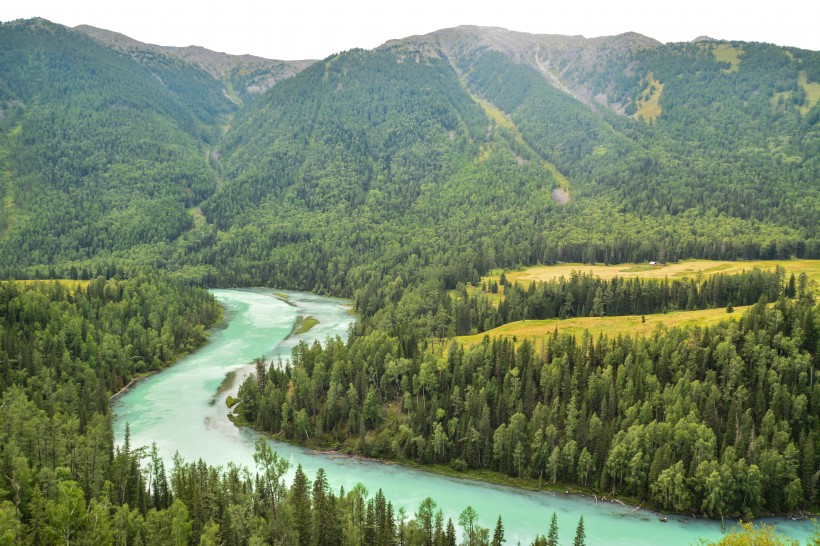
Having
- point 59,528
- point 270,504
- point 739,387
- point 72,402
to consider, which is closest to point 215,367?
point 72,402

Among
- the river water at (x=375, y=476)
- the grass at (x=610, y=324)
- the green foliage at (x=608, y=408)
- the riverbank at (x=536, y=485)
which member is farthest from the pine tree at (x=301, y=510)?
the grass at (x=610, y=324)

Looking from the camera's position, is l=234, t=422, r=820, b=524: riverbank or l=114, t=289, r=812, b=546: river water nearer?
l=114, t=289, r=812, b=546: river water

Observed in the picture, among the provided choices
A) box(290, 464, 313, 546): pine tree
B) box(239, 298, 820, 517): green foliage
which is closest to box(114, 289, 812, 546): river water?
box(239, 298, 820, 517): green foliage

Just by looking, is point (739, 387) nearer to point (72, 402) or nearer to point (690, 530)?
point (690, 530)

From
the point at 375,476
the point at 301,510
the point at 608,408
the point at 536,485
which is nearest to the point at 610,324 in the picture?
the point at 608,408

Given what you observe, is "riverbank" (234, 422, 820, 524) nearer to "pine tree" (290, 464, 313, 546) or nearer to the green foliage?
the green foliage
